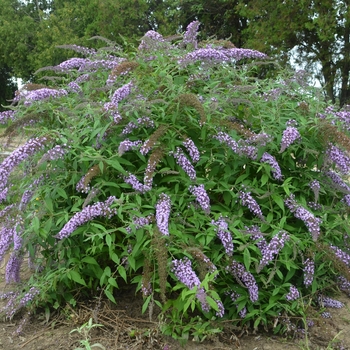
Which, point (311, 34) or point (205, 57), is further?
point (311, 34)

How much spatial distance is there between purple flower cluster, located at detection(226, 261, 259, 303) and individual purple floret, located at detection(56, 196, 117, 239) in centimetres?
89

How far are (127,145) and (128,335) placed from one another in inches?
52.3

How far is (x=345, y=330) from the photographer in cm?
349

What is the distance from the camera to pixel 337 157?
3439mm

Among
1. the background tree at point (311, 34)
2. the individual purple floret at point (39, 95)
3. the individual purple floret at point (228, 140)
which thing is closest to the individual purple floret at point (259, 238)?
the individual purple floret at point (228, 140)

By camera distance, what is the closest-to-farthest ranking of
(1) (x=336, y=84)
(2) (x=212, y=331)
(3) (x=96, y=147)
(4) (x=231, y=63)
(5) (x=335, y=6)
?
(2) (x=212, y=331)
(3) (x=96, y=147)
(4) (x=231, y=63)
(5) (x=335, y=6)
(1) (x=336, y=84)

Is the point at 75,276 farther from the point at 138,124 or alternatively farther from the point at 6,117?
the point at 6,117

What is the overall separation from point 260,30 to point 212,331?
1784 centimetres

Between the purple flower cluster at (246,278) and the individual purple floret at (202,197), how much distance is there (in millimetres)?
438

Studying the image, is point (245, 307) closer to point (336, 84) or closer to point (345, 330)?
point (345, 330)

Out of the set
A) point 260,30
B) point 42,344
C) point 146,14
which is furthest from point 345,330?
point 146,14

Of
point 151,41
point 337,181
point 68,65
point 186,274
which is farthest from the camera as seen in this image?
point 68,65

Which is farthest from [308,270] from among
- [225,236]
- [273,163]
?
[273,163]

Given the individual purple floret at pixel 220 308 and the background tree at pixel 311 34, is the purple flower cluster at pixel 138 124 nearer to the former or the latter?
the individual purple floret at pixel 220 308
